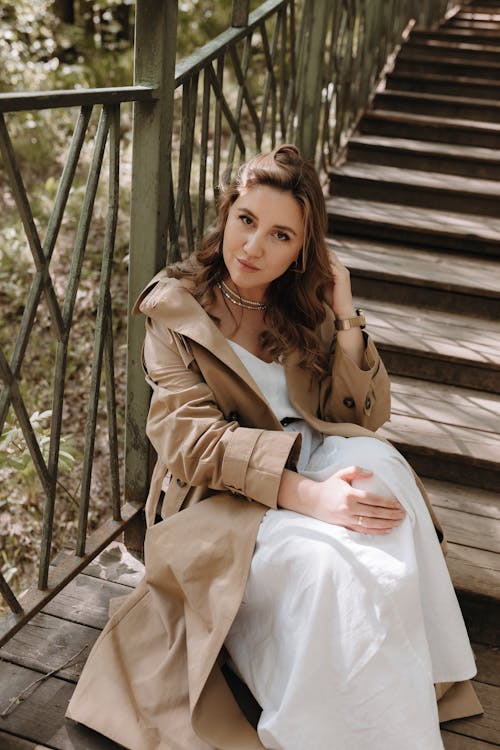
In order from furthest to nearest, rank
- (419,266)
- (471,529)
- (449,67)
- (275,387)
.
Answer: (449,67), (419,266), (471,529), (275,387)

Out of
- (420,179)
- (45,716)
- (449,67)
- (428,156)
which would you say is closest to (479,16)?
(449,67)

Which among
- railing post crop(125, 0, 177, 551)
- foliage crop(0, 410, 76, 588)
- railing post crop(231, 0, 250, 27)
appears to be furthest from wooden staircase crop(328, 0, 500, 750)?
foliage crop(0, 410, 76, 588)

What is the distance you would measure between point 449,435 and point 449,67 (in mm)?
3302

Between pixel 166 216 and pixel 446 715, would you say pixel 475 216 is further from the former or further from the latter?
pixel 446 715

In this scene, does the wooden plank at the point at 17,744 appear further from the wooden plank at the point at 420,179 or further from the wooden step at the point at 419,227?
the wooden plank at the point at 420,179

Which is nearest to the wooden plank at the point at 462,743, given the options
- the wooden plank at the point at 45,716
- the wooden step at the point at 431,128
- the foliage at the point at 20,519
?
the wooden plank at the point at 45,716

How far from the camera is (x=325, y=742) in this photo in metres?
1.61

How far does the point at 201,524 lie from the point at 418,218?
2.44 metres

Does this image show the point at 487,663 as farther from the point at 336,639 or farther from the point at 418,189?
the point at 418,189

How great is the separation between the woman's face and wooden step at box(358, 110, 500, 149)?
281 centimetres

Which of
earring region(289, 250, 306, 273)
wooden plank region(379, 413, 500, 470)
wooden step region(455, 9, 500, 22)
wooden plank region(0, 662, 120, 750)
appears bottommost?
wooden plank region(0, 662, 120, 750)

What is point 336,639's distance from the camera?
1613 mm

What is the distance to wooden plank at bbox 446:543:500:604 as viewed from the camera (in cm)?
223

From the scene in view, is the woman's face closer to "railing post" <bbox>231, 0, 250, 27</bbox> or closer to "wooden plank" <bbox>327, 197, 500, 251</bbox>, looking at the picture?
"railing post" <bbox>231, 0, 250, 27</bbox>
